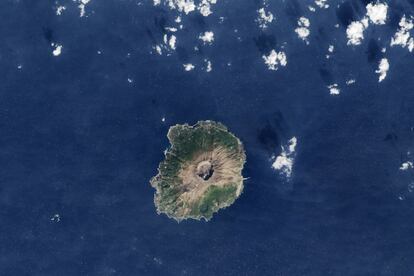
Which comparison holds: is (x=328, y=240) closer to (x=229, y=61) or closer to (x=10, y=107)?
(x=229, y=61)

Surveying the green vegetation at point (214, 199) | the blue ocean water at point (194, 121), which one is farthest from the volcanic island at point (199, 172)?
the blue ocean water at point (194, 121)

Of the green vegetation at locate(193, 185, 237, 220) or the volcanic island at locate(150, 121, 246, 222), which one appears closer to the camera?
the volcanic island at locate(150, 121, 246, 222)

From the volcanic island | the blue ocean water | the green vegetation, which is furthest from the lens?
the blue ocean water

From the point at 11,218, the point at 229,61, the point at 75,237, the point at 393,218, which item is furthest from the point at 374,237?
the point at 11,218

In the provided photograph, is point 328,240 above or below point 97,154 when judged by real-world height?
below

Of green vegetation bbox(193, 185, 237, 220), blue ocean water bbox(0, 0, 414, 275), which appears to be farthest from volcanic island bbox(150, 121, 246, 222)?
blue ocean water bbox(0, 0, 414, 275)

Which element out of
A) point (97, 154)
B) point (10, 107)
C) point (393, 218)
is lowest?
point (393, 218)

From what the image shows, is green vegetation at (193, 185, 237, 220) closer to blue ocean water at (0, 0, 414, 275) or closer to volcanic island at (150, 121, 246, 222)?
volcanic island at (150, 121, 246, 222)
